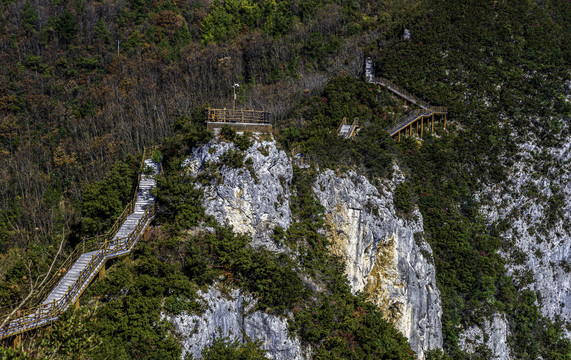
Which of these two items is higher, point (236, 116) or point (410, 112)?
point (410, 112)

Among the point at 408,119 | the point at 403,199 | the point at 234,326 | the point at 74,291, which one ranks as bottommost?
the point at 234,326

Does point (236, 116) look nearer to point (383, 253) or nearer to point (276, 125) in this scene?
point (383, 253)

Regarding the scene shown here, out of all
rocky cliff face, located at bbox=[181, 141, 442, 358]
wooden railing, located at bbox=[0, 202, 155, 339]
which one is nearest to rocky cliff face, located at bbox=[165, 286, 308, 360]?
rocky cliff face, located at bbox=[181, 141, 442, 358]

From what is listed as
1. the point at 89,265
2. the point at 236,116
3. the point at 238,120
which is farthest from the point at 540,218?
the point at 89,265

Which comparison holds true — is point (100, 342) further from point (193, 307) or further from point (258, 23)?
point (258, 23)

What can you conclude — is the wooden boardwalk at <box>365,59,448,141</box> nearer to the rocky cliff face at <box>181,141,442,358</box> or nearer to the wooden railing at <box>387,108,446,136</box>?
the wooden railing at <box>387,108,446,136</box>

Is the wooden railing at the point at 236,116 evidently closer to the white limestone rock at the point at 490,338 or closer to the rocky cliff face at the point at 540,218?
the white limestone rock at the point at 490,338
